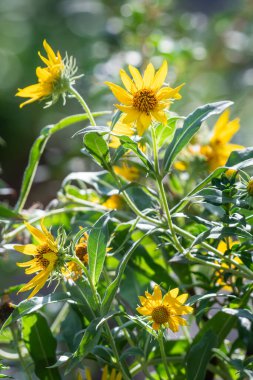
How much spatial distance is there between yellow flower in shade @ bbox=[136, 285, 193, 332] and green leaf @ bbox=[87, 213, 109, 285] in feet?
0.15

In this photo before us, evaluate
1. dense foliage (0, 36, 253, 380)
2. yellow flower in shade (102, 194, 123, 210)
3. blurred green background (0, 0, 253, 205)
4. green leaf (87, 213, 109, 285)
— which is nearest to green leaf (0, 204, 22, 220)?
dense foliage (0, 36, 253, 380)

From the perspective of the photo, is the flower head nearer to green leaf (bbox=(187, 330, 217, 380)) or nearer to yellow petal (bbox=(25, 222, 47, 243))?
yellow petal (bbox=(25, 222, 47, 243))

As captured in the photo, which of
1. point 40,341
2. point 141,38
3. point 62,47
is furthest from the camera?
point 62,47

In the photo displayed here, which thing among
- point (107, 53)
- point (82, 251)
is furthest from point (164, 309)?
point (107, 53)

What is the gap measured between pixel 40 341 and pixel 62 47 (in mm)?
1502

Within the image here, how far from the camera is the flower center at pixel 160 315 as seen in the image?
2.06 ft

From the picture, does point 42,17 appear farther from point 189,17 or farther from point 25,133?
point 189,17

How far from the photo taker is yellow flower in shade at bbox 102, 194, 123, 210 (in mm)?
834

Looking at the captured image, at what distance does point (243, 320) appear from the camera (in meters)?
0.76

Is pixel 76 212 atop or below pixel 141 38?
below

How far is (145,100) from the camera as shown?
625mm

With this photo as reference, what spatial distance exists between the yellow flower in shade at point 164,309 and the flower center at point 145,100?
0.15m

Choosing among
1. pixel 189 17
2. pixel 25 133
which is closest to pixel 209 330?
pixel 189 17

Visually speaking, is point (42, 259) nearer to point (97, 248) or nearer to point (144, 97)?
point (97, 248)
